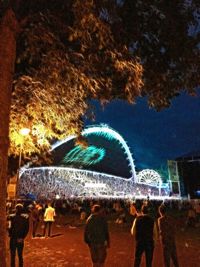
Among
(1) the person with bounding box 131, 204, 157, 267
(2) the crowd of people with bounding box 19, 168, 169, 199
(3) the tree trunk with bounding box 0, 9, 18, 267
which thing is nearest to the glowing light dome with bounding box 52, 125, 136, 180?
(2) the crowd of people with bounding box 19, 168, 169, 199

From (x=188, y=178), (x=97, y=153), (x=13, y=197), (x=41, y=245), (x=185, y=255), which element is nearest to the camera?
(x=185, y=255)


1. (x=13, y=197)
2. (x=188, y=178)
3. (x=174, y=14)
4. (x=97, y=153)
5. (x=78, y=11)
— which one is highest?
(x=97, y=153)

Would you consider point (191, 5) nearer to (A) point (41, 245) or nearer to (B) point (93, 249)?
(B) point (93, 249)

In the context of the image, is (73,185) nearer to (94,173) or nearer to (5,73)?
(94,173)

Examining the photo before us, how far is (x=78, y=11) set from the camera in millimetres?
7570

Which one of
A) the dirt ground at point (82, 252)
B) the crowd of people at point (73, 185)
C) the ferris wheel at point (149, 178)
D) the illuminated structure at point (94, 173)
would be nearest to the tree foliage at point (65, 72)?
the dirt ground at point (82, 252)

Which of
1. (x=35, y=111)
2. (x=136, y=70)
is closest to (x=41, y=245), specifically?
(x=35, y=111)

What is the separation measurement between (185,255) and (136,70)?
24.5ft

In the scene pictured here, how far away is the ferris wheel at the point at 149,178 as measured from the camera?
361 ft

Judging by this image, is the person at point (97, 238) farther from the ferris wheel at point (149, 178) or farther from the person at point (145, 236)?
the ferris wheel at point (149, 178)

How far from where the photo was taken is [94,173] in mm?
100250

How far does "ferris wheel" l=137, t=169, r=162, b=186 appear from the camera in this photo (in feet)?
361

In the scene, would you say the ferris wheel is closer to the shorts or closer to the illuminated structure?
the illuminated structure

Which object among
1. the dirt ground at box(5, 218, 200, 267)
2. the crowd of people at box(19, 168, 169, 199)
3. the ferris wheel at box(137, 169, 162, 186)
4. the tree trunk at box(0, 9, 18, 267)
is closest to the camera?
the tree trunk at box(0, 9, 18, 267)
